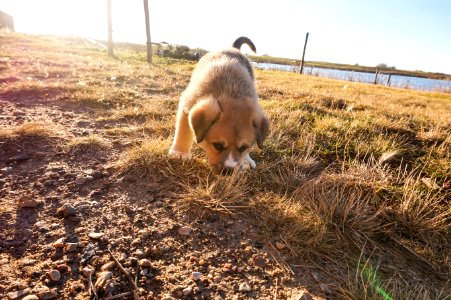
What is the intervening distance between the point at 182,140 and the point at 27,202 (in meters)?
1.50

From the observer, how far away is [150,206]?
2.35m

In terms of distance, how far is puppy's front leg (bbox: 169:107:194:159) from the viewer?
10.4 ft

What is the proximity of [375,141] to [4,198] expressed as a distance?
4.00 m

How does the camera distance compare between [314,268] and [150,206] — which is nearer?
[314,268]

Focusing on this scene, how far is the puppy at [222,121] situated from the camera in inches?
113

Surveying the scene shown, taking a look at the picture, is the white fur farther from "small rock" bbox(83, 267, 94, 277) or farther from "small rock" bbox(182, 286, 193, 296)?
"small rock" bbox(83, 267, 94, 277)

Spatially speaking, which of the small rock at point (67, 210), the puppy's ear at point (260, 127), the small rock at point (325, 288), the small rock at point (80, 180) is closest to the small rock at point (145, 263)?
the small rock at point (67, 210)

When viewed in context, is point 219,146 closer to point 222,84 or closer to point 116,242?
point 222,84

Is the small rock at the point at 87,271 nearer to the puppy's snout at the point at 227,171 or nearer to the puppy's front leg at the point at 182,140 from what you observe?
the puppy's snout at the point at 227,171

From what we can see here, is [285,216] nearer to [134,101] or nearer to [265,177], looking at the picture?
[265,177]

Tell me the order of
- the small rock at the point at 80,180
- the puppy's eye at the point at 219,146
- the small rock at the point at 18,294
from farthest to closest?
the puppy's eye at the point at 219,146 → the small rock at the point at 80,180 → the small rock at the point at 18,294

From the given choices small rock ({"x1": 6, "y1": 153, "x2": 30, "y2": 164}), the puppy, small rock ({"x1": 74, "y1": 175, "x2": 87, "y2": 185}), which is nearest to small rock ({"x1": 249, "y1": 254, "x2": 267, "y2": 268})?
the puppy

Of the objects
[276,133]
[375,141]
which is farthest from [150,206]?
[375,141]

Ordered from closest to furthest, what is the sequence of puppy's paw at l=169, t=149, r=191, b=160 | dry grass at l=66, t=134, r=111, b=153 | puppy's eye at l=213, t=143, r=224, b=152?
1. puppy's eye at l=213, t=143, r=224, b=152
2. puppy's paw at l=169, t=149, r=191, b=160
3. dry grass at l=66, t=134, r=111, b=153
